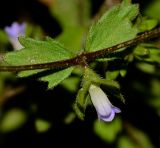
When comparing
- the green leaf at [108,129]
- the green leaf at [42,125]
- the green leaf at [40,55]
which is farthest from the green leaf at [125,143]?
the green leaf at [40,55]

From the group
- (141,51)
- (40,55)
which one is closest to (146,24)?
(141,51)

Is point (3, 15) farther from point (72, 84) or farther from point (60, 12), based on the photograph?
point (72, 84)

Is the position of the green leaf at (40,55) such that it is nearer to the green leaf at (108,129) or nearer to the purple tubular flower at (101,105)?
the purple tubular flower at (101,105)

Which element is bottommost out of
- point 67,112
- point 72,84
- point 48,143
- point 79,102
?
point 48,143

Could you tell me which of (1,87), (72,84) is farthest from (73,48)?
(1,87)

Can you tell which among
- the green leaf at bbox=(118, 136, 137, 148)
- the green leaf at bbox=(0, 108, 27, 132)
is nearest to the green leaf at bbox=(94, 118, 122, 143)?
the green leaf at bbox=(118, 136, 137, 148)

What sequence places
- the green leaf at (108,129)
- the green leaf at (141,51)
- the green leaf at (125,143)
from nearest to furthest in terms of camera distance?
the green leaf at (141,51) → the green leaf at (108,129) → the green leaf at (125,143)
